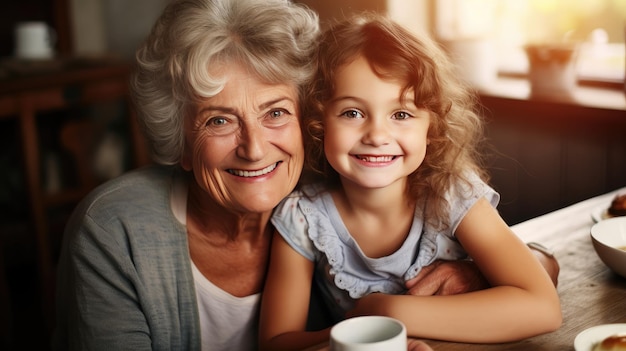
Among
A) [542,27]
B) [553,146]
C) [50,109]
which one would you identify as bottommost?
[553,146]

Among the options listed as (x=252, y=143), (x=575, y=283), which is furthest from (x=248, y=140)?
(x=575, y=283)

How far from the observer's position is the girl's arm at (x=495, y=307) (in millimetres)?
1259

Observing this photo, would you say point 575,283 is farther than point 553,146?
No

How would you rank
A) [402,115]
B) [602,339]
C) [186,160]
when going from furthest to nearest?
[186,160]
[402,115]
[602,339]

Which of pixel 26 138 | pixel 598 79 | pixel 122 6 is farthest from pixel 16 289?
pixel 598 79

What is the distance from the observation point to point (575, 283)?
4.84ft

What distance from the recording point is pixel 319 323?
1.67 meters

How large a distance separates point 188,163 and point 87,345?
15.7 inches

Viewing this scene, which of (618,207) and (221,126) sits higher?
(221,126)

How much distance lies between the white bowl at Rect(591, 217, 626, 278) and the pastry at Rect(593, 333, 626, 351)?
1.12ft

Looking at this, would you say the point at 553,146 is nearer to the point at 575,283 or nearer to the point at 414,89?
the point at 575,283

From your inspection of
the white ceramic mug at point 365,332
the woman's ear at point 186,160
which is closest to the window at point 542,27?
the woman's ear at point 186,160

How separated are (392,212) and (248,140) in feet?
1.00

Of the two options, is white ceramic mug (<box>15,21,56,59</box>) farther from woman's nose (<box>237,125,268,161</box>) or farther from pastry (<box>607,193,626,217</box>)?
pastry (<box>607,193,626,217</box>)
